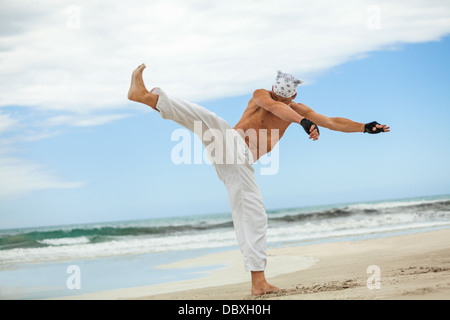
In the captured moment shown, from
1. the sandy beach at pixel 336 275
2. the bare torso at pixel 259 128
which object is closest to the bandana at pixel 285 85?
the bare torso at pixel 259 128

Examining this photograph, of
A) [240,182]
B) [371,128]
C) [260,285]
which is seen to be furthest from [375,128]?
[260,285]

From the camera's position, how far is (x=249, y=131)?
4348mm

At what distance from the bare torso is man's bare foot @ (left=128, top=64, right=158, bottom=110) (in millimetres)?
827

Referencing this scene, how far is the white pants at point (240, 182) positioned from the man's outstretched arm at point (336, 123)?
0.58m

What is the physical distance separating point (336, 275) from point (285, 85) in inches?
88.5

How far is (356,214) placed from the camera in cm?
2588

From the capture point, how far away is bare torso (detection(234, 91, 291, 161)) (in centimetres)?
431

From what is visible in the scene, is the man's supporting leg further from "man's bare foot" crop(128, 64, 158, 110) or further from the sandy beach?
the sandy beach

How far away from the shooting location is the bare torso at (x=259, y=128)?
4.31 m

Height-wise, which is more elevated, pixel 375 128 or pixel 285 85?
pixel 285 85

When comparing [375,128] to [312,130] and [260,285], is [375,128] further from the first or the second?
[260,285]
